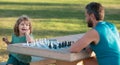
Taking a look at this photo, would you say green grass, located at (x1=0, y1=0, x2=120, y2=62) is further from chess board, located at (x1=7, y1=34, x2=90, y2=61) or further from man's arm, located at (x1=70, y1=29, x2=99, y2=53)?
man's arm, located at (x1=70, y1=29, x2=99, y2=53)

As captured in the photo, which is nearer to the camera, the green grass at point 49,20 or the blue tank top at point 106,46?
the blue tank top at point 106,46

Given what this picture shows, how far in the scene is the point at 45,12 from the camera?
740 inches

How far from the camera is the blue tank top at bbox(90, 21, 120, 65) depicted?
523cm


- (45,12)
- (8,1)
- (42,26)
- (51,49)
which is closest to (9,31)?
(42,26)

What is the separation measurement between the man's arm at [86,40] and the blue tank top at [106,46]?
0.07 meters

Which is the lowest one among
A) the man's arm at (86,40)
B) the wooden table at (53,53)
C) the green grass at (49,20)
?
the green grass at (49,20)

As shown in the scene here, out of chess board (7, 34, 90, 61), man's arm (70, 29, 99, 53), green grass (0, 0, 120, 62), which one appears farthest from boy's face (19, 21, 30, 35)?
green grass (0, 0, 120, 62)

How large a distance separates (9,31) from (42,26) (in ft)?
5.49

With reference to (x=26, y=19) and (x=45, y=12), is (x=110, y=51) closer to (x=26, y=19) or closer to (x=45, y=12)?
(x=26, y=19)

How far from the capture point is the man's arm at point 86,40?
202 inches

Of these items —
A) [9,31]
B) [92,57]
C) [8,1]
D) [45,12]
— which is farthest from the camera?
[8,1]

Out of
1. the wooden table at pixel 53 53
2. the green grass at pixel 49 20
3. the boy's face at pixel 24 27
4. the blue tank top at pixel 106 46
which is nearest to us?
the wooden table at pixel 53 53

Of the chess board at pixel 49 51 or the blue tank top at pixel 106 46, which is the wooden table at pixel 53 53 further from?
the blue tank top at pixel 106 46

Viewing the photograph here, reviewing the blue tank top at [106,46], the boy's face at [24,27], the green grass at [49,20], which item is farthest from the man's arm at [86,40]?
the green grass at [49,20]
